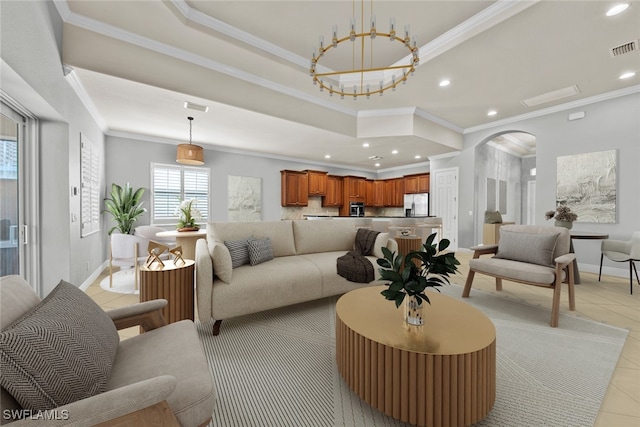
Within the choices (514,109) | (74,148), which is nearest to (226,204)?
(74,148)

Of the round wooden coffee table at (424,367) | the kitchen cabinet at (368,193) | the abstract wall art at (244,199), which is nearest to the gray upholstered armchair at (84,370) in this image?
the round wooden coffee table at (424,367)

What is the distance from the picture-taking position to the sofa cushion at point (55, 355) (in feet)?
2.35

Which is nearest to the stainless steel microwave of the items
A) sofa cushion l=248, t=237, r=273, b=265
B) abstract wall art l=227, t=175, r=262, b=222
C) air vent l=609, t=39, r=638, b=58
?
abstract wall art l=227, t=175, r=262, b=222

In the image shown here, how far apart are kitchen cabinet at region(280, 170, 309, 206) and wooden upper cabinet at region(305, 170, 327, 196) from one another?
136 mm

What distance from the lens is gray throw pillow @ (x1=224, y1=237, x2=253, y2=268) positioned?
267 centimetres

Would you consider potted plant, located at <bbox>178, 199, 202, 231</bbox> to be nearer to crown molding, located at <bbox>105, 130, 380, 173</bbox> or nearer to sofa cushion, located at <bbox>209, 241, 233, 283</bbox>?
sofa cushion, located at <bbox>209, 241, 233, 283</bbox>

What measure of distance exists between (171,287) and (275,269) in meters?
0.91

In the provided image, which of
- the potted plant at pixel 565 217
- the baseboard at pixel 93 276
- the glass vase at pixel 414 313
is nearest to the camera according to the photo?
the glass vase at pixel 414 313

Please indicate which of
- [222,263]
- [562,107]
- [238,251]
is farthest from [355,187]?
[222,263]

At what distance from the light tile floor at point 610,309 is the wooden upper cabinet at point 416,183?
3640mm

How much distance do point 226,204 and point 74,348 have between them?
590 cm

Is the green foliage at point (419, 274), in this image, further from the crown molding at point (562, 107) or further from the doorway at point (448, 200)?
the doorway at point (448, 200)

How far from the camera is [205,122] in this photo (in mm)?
4547

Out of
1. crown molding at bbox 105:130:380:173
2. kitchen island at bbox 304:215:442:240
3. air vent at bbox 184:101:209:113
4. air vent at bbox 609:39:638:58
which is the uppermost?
air vent at bbox 609:39:638:58
